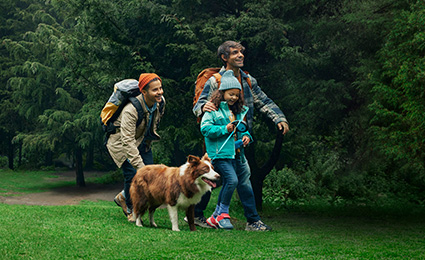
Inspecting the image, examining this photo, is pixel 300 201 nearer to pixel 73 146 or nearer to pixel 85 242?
pixel 85 242

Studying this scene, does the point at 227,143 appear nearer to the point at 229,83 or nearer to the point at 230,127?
the point at 230,127

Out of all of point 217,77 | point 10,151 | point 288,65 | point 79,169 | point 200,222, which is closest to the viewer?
point 217,77

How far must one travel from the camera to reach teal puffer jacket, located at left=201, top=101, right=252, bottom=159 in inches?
267

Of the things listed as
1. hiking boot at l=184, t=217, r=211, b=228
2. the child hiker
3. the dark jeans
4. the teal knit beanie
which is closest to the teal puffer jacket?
the child hiker

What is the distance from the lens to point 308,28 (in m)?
12.3

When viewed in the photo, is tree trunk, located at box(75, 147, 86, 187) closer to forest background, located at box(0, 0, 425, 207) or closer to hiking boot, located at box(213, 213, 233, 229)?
forest background, located at box(0, 0, 425, 207)

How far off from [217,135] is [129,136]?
4.27 feet

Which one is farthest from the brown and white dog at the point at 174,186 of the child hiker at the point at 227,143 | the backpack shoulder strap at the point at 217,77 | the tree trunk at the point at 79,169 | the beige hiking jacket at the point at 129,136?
the tree trunk at the point at 79,169

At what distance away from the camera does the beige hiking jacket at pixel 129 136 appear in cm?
700

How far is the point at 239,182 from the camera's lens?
7270 millimetres

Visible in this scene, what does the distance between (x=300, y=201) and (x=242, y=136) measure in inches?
234

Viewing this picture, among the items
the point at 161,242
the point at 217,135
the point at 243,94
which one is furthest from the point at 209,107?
the point at 161,242

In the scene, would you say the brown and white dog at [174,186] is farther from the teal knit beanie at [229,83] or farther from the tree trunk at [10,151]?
the tree trunk at [10,151]

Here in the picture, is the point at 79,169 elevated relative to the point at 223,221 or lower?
lower
